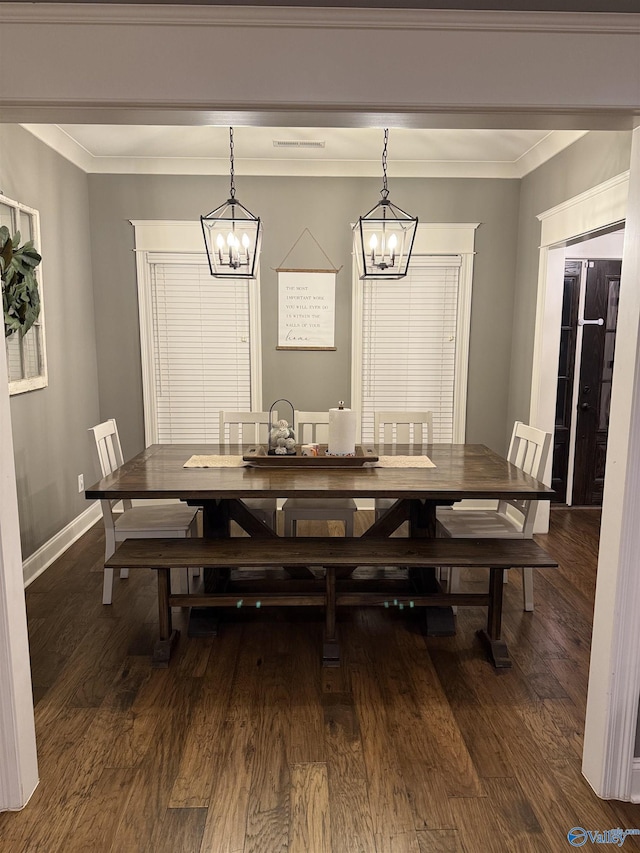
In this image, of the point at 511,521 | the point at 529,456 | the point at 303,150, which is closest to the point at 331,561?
the point at 511,521

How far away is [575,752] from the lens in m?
2.10

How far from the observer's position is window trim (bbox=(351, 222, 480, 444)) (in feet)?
15.3

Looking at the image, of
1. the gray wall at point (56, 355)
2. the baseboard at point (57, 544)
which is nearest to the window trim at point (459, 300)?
the gray wall at point (56, 355)

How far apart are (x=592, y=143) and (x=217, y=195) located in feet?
8.76

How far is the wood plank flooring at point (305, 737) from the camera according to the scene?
5.78 feet

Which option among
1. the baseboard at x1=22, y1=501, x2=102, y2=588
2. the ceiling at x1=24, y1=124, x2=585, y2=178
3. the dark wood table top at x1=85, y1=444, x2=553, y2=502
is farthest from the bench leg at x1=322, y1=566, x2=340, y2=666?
the ceiling at x1=24, y1=124, x2=585, y2=178

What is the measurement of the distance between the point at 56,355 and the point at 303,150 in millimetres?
2299

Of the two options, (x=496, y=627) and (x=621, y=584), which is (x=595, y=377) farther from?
(x=621, y=584)

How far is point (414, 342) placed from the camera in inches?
190

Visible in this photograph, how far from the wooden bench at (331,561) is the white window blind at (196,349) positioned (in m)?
2.12

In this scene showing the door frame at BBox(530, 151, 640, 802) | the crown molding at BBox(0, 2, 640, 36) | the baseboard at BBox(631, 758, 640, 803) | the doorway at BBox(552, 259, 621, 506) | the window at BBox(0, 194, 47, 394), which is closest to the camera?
the crown molding at BBox(0, 2, 640, 36)

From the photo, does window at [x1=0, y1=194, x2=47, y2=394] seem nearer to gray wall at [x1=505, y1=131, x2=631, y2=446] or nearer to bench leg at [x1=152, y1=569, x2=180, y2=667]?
bench leg at [x1=152, y1=569, x2=180, y2=667]

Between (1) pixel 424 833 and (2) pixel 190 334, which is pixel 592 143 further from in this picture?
(1) pixel 424 833

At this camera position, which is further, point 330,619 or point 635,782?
point 330,619
